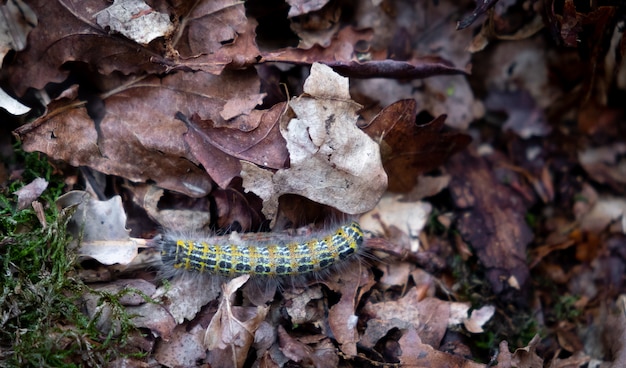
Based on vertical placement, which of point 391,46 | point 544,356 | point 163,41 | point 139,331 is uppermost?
point 163,41

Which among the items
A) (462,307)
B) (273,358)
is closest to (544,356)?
(462,307)

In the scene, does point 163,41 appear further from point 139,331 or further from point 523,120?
point 523,120

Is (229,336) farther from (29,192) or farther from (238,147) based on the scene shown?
(29,192)

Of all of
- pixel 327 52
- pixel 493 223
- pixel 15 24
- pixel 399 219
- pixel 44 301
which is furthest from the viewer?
pixel 493 223

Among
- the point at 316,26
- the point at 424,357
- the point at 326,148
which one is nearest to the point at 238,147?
the point at 326,148

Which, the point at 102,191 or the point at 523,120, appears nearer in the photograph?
the point at 102,191

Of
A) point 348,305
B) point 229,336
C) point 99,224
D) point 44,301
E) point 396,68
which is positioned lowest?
point 348,305

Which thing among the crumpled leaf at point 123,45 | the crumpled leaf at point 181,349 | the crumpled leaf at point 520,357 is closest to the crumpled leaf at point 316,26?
the crumpled leaf at point 123,45
